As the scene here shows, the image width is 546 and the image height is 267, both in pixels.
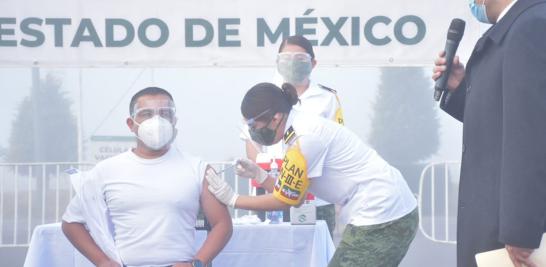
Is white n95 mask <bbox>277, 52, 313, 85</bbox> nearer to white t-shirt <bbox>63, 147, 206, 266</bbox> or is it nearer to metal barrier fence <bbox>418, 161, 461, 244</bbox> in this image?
white t-shirt <bbox>63, 147, 206, 266</bbox>

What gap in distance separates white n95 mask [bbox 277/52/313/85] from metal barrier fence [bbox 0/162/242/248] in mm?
2013

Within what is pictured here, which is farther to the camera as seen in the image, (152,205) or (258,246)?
(258,246)

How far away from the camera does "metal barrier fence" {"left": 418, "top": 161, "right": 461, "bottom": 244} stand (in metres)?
6.89

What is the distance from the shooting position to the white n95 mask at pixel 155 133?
3566mm

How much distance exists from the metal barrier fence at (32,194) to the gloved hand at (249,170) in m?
3.12

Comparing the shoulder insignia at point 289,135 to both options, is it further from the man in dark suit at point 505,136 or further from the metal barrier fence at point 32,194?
the metal barrier fence at point 32,194

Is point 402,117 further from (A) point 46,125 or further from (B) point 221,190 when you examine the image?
(B) point 221,190

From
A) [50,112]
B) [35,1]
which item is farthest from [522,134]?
[50,112]

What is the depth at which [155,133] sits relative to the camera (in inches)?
140

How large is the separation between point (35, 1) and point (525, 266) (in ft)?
13.7

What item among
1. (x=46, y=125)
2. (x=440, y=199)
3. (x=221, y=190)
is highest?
(x=46, y=125)

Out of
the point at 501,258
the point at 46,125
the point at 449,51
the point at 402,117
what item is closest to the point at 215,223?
the point at 449,51

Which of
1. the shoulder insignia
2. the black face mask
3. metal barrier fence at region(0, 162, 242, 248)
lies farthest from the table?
metal barrier fence at region(0, 162, 242, 248)

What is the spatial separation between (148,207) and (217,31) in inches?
91.0
